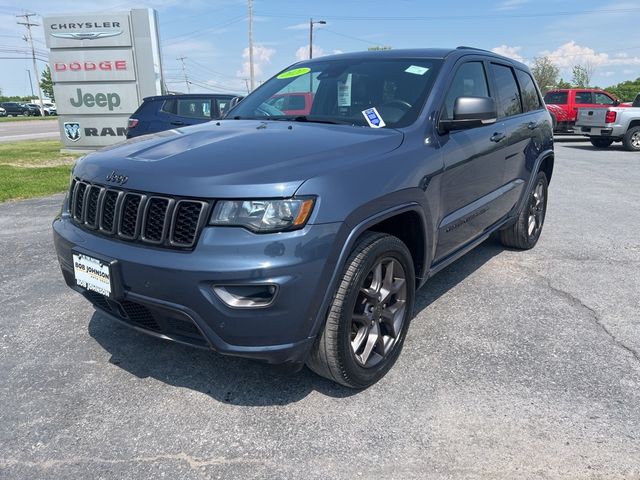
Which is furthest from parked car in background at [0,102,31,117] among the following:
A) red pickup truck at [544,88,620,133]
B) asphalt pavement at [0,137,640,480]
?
asphalt pavement at [0,137,640,480]

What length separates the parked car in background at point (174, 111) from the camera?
10.5m

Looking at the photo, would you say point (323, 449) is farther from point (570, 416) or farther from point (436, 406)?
point (570, 416)

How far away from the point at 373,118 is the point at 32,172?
10.4 meters

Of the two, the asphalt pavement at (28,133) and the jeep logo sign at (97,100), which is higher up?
the jeep logo sign at (97,100)

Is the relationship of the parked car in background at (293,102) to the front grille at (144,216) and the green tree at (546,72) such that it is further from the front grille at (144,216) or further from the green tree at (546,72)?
the green tree at (546,72)

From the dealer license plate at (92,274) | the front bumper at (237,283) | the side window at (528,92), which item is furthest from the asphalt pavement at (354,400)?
the side window at (528,92)

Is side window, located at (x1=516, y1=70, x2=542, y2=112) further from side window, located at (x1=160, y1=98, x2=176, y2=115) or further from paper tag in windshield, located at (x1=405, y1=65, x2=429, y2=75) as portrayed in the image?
side window, located at (x1=160, y1=98, x2=176, y2=115)

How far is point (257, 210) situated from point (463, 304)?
233 centimetres

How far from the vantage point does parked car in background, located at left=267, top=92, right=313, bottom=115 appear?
3646 mm

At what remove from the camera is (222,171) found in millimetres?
2336

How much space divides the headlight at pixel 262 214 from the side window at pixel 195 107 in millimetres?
9091

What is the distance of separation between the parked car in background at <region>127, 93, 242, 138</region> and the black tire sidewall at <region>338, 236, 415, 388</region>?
27.8 feet

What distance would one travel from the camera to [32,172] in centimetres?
1119

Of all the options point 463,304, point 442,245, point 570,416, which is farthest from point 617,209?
point 570,416
